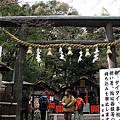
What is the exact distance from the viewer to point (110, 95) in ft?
19.9

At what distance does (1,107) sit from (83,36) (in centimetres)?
1861

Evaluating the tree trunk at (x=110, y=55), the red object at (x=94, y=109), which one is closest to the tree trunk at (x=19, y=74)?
the tree trunk at (x=110, y=55)

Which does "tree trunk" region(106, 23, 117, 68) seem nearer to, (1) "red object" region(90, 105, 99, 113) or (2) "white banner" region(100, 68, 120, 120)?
(2) "white banner" region(100, 68, 120, 120)

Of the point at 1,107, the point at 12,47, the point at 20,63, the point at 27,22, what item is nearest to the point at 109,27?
the point at 27,22

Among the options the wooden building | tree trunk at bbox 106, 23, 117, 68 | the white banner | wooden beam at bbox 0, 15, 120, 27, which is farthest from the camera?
the wooden building

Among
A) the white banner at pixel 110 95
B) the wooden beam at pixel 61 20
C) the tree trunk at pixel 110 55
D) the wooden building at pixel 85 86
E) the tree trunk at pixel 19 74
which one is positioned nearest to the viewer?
the white banner at pixel 110 95

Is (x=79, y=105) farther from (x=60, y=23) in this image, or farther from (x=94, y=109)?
(x=94, y=109)

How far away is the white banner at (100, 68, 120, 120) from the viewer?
232 inches

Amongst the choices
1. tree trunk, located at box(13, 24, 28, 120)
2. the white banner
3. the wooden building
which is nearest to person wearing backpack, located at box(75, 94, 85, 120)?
tree trunk, located at box(13, 24, 28, 120)

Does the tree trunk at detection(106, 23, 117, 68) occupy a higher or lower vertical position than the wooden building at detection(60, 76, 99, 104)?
higher

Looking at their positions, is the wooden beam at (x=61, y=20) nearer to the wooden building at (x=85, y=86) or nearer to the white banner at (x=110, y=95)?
the white banner at (x=110, y=95)

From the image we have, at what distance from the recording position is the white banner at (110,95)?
5891mm

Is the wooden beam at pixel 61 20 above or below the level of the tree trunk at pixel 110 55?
above

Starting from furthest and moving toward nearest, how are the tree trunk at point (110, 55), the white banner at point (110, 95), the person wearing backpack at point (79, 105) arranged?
the person wearing backpack at point (79, 105)
the tree trunk at point (110, 55)
the white banner at point (110, 95)
